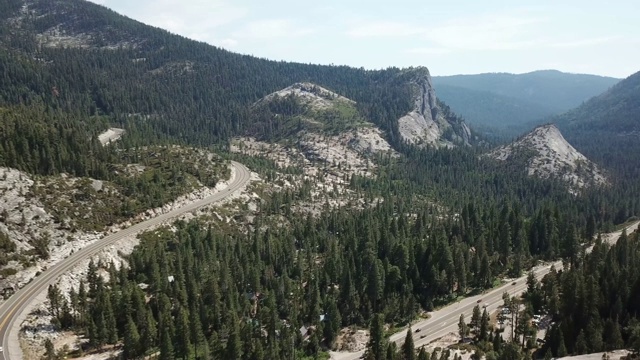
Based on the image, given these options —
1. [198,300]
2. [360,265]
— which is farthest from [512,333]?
[198,300]

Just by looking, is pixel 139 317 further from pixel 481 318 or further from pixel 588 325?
pixel 588 325

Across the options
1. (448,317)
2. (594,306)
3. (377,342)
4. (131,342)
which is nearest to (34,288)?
(131,342)

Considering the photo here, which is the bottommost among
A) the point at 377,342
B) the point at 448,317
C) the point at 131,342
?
the point at 448,317

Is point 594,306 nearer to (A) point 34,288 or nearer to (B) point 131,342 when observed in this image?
(B) point 131,342

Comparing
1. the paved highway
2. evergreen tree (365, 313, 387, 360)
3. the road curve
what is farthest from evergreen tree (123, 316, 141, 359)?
evergreen tree (365, 313, 387, 360)

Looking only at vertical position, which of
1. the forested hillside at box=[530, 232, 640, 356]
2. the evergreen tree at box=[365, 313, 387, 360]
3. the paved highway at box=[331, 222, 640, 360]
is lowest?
the paved highway at box=[331, 222, 640, 360]

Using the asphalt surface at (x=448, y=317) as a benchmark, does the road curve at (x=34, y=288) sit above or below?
above

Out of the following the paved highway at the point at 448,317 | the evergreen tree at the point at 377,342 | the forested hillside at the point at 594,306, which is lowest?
the paved highway at the point at 448,317

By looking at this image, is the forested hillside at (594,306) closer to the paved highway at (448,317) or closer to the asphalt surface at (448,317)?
the paved highway at (448,317)

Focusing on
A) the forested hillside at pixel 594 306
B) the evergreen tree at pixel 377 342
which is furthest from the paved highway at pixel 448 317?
the forested hillside at pixel 594 306

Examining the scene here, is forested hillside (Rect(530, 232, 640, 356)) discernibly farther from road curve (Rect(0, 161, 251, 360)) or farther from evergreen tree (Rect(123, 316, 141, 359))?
road curve (Rect(0, 161, 251, 360))
